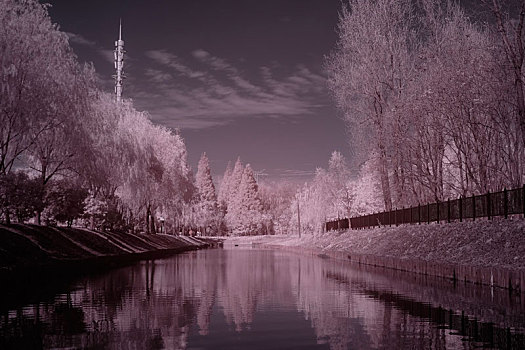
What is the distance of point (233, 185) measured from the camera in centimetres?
13762

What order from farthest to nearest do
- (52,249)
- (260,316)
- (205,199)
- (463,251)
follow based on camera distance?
(205,199) < (52,249) < (463,251) < (260,316)

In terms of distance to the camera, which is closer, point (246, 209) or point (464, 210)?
point (464, 210)

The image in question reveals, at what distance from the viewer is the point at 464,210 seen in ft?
83.3

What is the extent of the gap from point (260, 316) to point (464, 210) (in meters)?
17.5

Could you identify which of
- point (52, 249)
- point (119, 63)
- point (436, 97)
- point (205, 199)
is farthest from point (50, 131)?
point (205, 199)

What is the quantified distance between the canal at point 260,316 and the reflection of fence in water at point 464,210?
5540mm

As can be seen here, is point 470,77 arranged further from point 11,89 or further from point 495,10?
point 11,89

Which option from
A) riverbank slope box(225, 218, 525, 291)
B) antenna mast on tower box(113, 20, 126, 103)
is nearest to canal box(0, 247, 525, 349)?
riverbank slope box(225, 218, 525, 291)

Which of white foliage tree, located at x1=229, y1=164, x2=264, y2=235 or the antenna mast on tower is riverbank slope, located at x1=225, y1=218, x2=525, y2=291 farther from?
white foliage tree, located at x1=229, y1=164, x2=264, y2=235

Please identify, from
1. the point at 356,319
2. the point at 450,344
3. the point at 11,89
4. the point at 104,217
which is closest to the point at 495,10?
the point at 356,319

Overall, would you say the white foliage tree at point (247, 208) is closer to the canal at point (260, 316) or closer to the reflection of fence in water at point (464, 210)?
the reflection of fence in water at point (464, 210)

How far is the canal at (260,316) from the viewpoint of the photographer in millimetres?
7754

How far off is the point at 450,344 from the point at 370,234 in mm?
30655

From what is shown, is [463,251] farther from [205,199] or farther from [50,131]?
[205,199]
